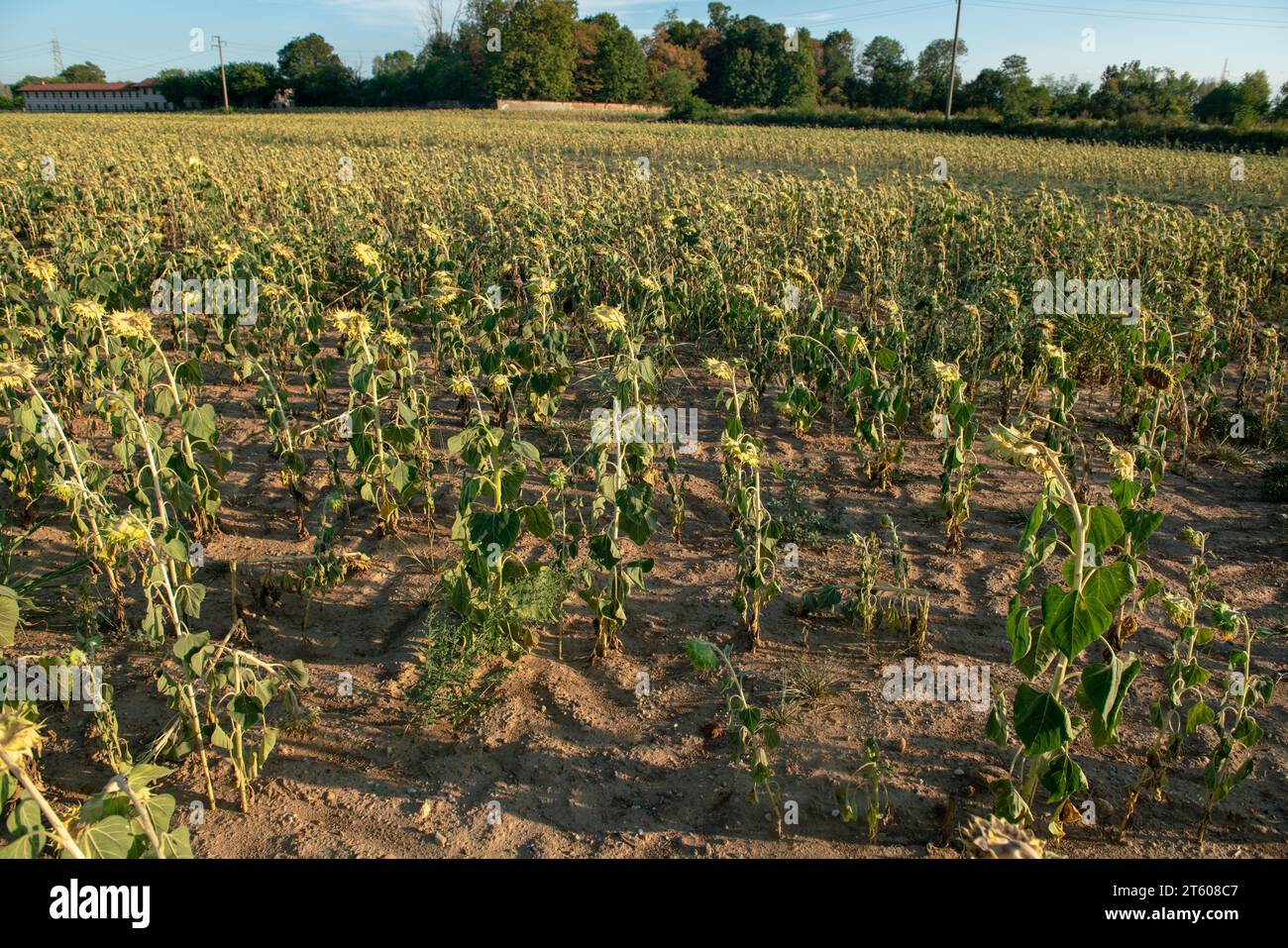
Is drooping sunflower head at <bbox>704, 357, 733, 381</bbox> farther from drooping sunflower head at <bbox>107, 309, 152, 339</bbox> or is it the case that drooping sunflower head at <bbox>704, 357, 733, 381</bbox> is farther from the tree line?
the tree line

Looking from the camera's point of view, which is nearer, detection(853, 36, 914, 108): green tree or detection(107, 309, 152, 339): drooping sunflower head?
detection(107, 309, 152, 339): drooping sunflower head

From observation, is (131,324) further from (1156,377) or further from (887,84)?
(887,84)

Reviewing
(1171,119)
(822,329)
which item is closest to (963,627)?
(822,329)

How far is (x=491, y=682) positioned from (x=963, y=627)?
233 centimetres

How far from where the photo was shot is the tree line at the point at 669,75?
4100 cm

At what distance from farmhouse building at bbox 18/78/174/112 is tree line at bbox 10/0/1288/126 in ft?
13.7

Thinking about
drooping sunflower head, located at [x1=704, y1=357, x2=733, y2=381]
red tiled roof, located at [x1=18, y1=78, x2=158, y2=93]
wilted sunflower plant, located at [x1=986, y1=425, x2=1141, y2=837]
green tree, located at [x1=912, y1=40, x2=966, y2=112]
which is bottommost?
wilted sunflower plant, located at [x1=986, y1=425, x2=1141, y2=837]

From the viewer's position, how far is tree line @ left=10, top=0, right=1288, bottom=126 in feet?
135

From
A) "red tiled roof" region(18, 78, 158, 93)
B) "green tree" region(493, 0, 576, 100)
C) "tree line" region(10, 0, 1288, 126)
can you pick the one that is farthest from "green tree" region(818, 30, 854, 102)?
"red tiled roof" region(18, 78, 158, 93)

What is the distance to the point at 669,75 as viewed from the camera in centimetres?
6438

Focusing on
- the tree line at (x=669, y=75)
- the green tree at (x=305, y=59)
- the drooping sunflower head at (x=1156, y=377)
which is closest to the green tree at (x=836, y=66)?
the tree line at (x=669, y=75)

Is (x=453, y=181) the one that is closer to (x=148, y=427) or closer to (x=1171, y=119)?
(x=148, y=427)

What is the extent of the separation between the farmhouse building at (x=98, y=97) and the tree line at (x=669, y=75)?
419 centimetres

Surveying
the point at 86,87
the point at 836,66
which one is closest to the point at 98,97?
the point at 86,87
